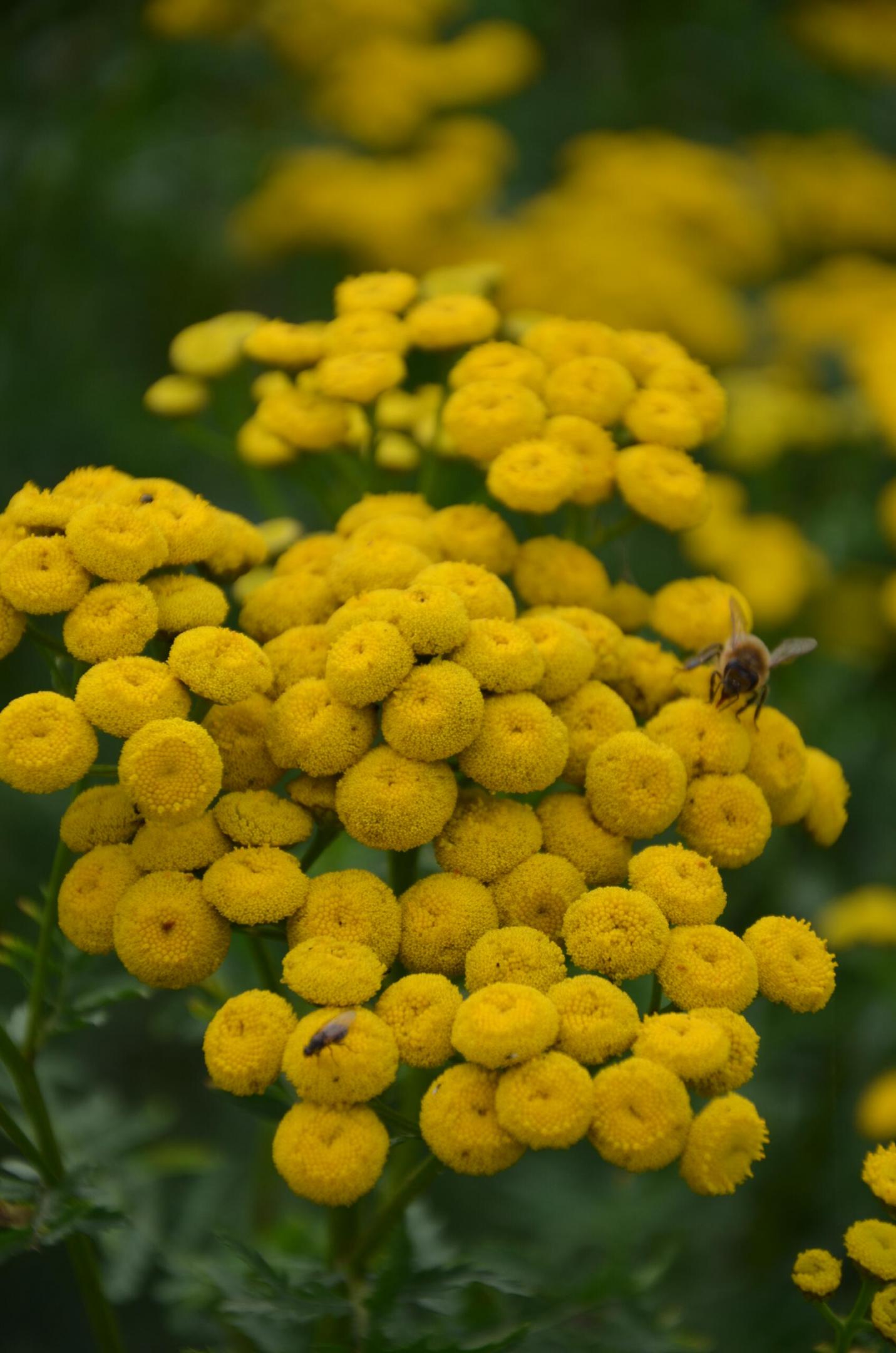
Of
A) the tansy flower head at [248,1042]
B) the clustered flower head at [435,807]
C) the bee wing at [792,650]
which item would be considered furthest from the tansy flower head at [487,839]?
the bee wing at [792,650]

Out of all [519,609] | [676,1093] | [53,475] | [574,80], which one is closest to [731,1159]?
[676,1093]

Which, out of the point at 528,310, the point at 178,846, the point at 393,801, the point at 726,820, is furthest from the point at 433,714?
the point at 528,310

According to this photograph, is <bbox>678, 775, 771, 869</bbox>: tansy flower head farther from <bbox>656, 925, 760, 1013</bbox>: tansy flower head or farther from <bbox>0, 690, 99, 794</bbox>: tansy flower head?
<bbox>0, 690, 99, 794</bbox>: tansy flower head

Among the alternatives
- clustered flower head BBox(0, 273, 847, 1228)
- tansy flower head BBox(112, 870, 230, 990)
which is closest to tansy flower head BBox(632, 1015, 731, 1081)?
clustered flower head BBox(0, 273, 847, 1228)

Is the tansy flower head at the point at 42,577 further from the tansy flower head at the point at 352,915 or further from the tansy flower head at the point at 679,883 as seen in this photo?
the tansy flower head at the point at 679,883

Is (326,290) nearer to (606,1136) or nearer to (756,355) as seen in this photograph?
(756,355)

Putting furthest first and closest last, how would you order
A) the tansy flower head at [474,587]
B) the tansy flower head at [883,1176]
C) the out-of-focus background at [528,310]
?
the out-of-focus background at [528,310] < the tansy flower head at [474,587] < the tansy flower head at [883,1176]
